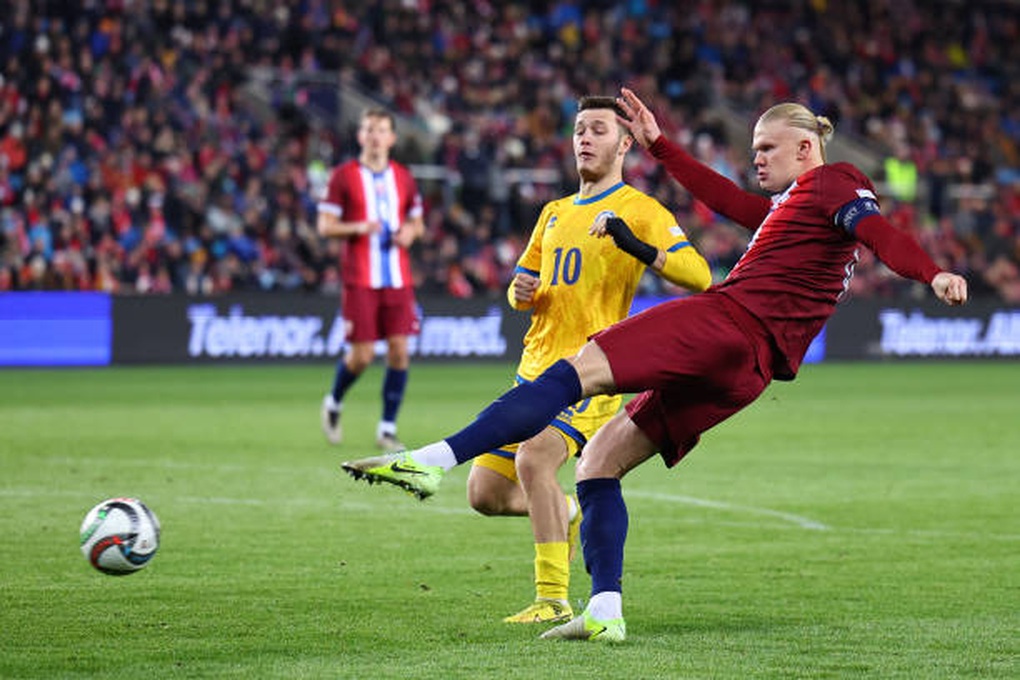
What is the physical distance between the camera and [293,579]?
779cm

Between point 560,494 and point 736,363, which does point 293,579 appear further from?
point 736,363

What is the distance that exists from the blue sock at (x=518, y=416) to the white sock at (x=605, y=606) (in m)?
0.75

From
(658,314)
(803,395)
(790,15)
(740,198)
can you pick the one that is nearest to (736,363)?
(658,314)

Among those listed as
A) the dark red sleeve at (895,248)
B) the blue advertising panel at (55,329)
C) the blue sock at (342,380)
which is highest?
the dark red sleeve at (895,248)

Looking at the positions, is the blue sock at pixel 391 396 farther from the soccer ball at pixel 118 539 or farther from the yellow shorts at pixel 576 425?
the soccer ball at pixel 118 539

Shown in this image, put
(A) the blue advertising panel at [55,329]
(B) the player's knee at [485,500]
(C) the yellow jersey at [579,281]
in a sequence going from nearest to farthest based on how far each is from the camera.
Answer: (C) the yellow jersey at [579,281] → (B) the player's knee at [485,500] → (A) the blue advertising panel at [55,329]

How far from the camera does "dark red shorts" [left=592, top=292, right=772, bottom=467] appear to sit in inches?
234

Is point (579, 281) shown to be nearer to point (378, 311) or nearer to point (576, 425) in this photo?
point (576, 425)

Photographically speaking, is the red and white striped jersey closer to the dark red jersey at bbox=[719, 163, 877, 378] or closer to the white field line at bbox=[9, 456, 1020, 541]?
the white field line at bbox=[9, 456, 1020, 541]

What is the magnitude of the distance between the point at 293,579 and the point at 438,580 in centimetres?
65

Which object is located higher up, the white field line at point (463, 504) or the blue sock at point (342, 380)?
the blue sock at point (342, 380)

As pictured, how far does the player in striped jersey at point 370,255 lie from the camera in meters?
14.4

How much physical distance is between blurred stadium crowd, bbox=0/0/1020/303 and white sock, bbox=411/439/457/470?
60.3ft

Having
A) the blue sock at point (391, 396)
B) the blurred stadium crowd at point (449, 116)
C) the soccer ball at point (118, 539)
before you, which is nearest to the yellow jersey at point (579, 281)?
the soccer ball at point (118, 539)
